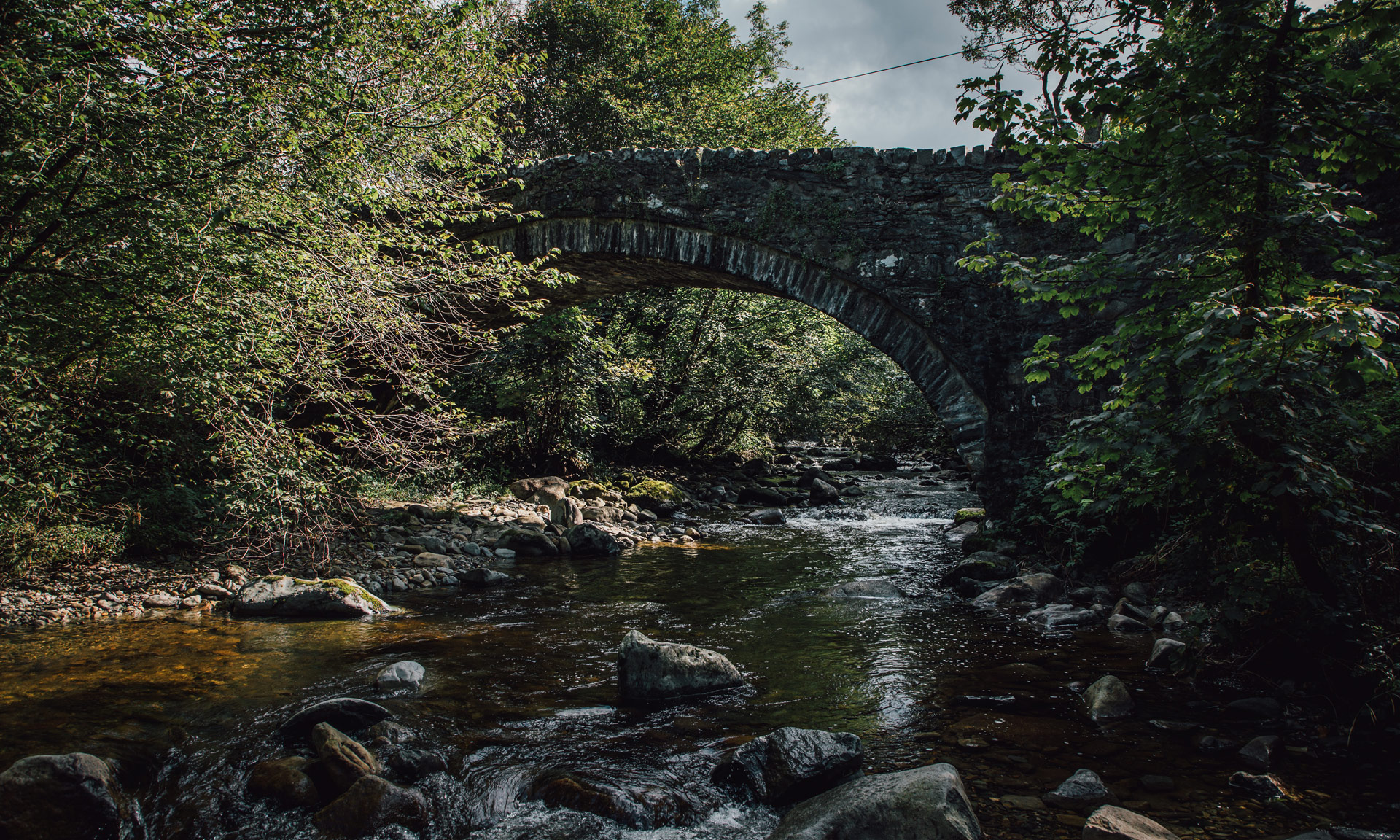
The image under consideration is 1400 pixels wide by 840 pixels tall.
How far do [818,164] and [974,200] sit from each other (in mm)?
1773

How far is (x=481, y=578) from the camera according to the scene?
6.45 metres

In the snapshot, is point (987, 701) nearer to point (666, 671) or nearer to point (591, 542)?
point (666, 671)

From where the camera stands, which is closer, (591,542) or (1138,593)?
(1138,593)

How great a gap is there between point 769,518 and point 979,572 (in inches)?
184

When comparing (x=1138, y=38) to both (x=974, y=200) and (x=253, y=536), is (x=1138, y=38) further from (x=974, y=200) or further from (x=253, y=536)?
(x=253, y=536)

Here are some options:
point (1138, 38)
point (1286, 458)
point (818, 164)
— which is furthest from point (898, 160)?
point (1286, 458)

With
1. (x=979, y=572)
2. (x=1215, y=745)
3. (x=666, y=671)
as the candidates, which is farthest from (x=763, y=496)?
(x=1215, y=745)

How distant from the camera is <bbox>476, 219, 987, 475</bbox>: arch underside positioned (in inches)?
297

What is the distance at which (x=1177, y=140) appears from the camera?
9.18ft

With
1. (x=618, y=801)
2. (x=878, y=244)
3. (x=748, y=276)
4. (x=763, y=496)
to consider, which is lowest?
(x=618, y=801)

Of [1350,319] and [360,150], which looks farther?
[360,150]

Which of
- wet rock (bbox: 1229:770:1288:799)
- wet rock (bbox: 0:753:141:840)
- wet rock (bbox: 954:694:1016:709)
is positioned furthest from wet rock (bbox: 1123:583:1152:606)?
wet rock (bbox: 0:753:141:840)

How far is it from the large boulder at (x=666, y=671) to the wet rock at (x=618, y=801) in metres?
0.87

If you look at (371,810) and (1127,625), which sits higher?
(1127,625)
